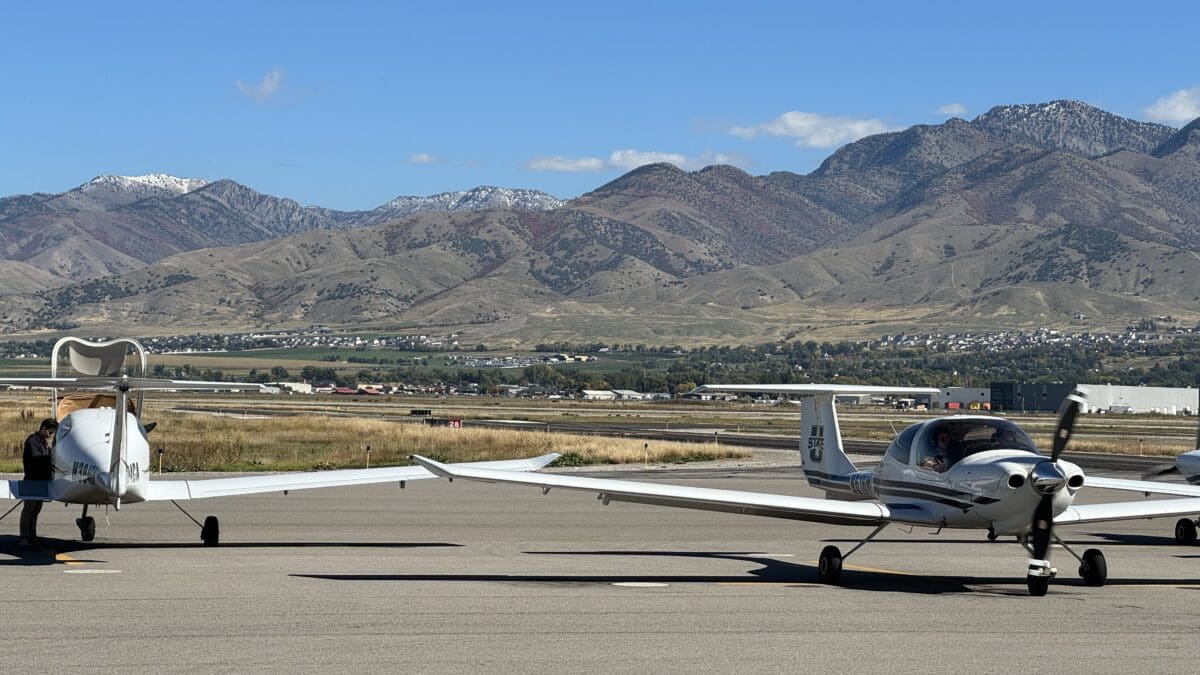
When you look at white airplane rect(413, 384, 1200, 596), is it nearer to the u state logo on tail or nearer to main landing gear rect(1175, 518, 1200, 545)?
the u state logo on tail

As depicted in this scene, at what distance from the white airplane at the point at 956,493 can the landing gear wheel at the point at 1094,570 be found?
0.01 meters

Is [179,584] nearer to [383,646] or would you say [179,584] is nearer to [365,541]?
[383,646]

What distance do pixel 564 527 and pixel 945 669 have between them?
50.2 feet

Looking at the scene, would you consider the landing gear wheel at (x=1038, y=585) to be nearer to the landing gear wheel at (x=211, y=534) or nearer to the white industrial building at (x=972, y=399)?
the landing gear wheel at (x=211, y=534)

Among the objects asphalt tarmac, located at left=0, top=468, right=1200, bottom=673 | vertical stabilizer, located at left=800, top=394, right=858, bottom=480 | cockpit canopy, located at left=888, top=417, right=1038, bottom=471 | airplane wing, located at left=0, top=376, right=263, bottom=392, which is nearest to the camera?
asphalt tarmac, located at left=0, top=468, right=1200, bottom=673

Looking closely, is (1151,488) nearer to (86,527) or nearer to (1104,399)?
(86,527)

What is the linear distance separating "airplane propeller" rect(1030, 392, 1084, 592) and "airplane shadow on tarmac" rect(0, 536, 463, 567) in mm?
9629

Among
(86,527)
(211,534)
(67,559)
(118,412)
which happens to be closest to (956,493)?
(118,412)

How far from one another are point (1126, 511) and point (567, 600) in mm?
7672

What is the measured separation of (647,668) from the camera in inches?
501

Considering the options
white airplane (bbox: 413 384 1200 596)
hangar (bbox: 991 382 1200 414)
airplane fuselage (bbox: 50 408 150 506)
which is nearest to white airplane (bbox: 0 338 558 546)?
airplane fuselage (bbox: 50 408 150 506)

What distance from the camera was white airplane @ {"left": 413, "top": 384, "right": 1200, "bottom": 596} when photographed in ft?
57.6

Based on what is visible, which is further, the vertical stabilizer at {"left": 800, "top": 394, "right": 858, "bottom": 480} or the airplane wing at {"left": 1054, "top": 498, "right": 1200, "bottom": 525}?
the vertical stabilizer at {"left": 800, "top": 394, "right": 858, "bottom": 480}

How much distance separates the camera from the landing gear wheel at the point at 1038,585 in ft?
57.0
